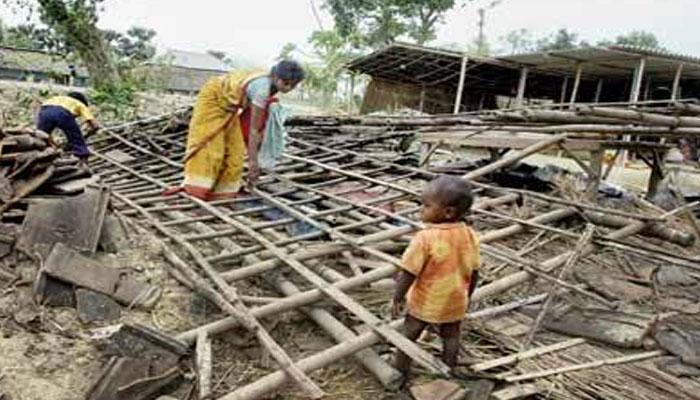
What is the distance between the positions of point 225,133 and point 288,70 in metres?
0.91

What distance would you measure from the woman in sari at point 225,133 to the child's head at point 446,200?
7.31 ft

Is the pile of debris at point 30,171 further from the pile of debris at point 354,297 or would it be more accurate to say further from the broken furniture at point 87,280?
the broken furniture at point 87,280

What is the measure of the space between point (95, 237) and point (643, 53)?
10.8m

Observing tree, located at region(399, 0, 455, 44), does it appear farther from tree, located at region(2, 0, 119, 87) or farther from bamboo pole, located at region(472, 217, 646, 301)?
bamboo pole, located at region(472, 217, 646, 301)

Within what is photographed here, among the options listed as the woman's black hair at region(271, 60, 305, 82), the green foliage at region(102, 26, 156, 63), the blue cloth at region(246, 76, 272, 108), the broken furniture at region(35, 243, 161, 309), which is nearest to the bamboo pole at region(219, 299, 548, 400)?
A: the broken furniture at region(35, 243, 161, 309)

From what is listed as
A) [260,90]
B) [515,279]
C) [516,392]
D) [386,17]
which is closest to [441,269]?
[516,392]

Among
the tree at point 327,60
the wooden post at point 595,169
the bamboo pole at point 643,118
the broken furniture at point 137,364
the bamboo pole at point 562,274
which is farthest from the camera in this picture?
the tree at point 327,60

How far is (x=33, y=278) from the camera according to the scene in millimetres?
3027

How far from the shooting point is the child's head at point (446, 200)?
8.19 ft

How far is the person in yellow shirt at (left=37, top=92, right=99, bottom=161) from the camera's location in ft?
20.4

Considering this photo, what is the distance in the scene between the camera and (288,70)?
4.28 metres

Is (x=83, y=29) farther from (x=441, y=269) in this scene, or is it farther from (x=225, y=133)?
(x=441, y=269)

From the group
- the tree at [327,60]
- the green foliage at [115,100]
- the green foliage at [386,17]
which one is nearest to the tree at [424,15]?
the green foliage at [386,17]

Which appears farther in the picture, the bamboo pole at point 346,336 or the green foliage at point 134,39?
the green foliage at point 134,39
